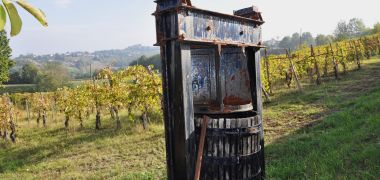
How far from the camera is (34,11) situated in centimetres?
99

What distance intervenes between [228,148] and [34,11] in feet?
13.0

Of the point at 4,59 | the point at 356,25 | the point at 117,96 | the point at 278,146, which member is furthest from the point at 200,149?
the point at 356,25

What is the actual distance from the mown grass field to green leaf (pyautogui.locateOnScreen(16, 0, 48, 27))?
5762 millimetres

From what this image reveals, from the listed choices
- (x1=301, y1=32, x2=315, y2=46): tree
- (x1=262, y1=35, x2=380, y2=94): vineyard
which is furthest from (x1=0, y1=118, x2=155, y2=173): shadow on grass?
(x1=301, y1=32, x2=315, y2=46): tree

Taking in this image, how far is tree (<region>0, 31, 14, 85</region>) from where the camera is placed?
30681mm

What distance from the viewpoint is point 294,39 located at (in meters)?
157

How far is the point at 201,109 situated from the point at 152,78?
1027 centimetres

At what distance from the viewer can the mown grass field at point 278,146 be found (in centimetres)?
657

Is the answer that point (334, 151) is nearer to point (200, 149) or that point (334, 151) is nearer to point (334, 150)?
point (334, 150)

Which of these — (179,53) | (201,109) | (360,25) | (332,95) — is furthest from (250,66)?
(360,25)

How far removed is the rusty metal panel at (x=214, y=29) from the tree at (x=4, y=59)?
3006cm

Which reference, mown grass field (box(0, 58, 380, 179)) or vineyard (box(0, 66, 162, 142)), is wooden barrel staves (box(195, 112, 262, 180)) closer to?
mown grass field (box(0, 58, 380, 179))

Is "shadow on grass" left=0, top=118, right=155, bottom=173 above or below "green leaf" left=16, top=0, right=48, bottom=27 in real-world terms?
below

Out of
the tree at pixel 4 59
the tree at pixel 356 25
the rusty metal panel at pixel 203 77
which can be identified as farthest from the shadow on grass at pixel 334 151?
the tree at pixel 356 25
